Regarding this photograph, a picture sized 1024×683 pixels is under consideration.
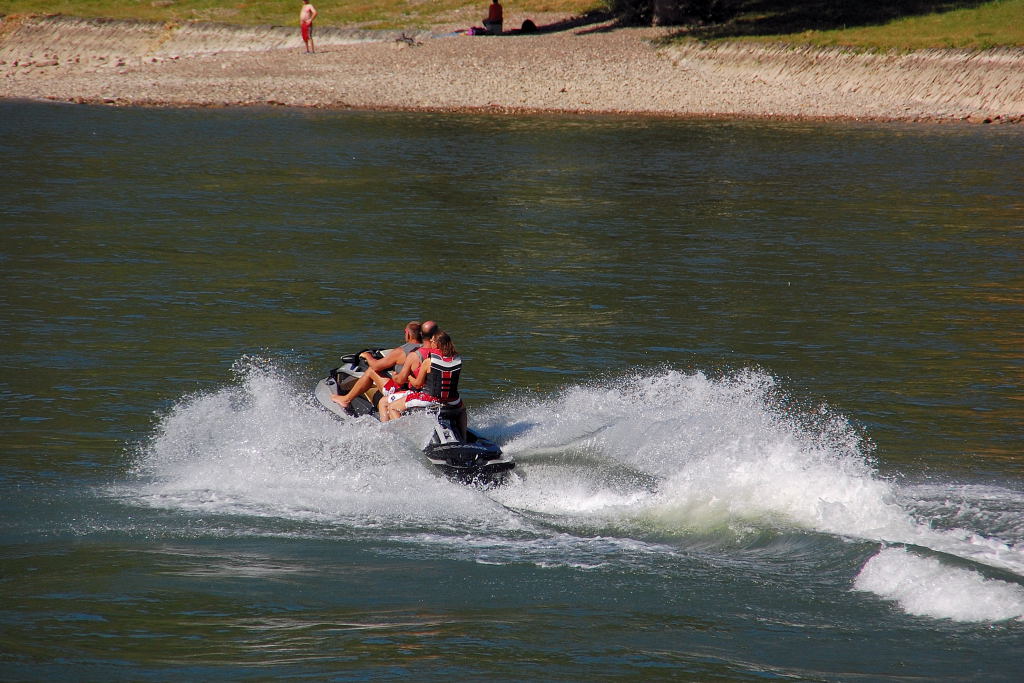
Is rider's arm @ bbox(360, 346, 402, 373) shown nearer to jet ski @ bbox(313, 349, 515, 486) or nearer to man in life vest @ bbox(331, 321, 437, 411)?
man in life vest @ bbox(331, 321, 437, 411)

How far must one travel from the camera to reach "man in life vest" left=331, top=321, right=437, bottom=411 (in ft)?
39.5

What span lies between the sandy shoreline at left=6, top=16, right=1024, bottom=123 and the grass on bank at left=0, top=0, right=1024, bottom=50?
1.34m

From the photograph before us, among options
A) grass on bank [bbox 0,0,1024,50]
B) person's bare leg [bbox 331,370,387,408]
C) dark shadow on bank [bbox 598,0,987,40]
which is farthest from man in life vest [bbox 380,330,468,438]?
dark shadow on bank [bbox 598,0,987,40]

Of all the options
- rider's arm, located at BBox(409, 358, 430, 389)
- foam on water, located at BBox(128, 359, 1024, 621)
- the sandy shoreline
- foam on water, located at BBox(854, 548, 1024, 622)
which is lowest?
foam on water, located at BBox(854, 548, 1024, 622)

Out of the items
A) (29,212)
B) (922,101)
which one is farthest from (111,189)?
(922,101)

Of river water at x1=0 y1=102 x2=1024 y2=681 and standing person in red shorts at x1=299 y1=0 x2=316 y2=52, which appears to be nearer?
river water at x1=0 y1=102 x2=1024 y2=681

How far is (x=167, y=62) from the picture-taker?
41719 mm

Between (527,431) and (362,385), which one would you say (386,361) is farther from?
(527,431)

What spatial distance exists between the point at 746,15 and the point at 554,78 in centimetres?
1028

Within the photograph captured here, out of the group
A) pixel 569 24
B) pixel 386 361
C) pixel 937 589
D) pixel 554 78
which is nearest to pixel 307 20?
pixel 554 78

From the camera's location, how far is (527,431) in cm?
1241

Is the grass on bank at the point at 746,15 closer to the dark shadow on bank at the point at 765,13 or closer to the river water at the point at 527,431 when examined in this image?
the dark shadow on bank at the point at 765,13

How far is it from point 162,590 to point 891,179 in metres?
22.5

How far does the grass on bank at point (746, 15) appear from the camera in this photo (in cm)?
3819
